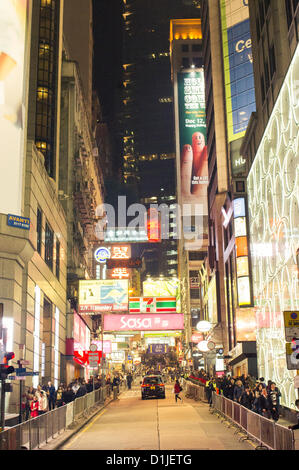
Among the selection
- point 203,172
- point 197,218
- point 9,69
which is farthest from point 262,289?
point 197,218

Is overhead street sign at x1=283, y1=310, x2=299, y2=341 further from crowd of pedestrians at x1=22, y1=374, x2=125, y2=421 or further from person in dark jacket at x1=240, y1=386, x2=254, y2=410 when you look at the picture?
crowd of pedestrians at x1=22, y1=374, x2=125, y2=421

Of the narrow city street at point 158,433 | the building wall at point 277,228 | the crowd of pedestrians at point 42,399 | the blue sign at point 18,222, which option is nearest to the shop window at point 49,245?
the crowd of pedestrians at point 42,399

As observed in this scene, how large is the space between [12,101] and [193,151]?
2815 inches

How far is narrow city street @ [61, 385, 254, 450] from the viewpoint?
684 inches

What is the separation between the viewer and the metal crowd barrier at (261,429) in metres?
12.8

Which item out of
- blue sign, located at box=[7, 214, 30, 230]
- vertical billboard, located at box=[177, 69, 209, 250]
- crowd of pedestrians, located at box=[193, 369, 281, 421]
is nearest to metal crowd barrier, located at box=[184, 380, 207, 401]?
crowd of pedestrians, located at box=[193, 369, 281, 421]

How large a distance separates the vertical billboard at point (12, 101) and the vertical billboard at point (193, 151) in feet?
220

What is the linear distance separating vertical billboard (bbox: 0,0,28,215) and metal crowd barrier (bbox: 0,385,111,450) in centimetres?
1049

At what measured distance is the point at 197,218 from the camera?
4232 inches

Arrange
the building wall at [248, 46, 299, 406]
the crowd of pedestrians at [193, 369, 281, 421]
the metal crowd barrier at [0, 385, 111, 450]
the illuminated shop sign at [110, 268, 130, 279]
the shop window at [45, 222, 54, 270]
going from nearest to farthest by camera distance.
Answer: the metal crowd barrier at [0, 385, 111, 450]
the crowd of pedestrians at [193, 369, 281, 421]
the building wall at [248, 46, 299, 406]
the shop window at [45, 222, 54, 270]
the illuminated shop sign at [110, 268, 130, 279]

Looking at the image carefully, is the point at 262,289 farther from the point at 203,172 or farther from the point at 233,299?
the point at 203,172

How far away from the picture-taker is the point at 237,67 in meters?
59.4

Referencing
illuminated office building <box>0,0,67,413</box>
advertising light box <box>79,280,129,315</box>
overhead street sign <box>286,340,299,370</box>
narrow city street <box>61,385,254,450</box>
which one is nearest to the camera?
overhead street sign <box>286,340,299,370</box>

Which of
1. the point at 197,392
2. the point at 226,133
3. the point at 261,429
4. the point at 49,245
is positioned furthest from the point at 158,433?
the point at 226,133
